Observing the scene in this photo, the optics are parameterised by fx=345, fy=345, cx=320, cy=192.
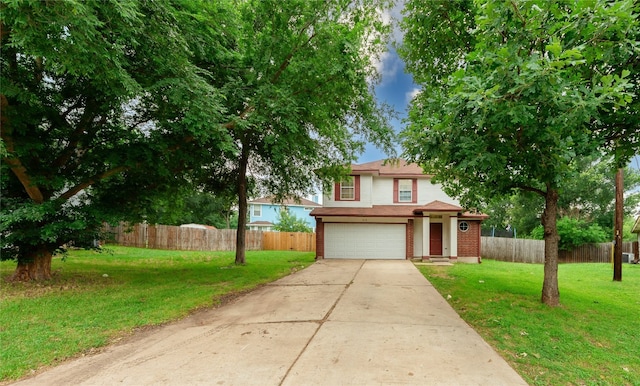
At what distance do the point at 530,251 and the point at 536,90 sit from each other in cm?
1987

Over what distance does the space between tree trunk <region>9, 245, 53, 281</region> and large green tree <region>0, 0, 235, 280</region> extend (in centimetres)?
2

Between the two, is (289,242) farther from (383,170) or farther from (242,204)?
(242,204)

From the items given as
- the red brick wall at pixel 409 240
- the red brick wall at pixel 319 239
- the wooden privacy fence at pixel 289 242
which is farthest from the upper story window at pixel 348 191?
the wooden privacy fence at pixel 289 242

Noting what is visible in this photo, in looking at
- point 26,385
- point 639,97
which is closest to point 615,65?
point 639,97

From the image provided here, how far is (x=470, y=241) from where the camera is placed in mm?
16625

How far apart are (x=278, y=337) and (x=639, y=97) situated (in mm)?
6511

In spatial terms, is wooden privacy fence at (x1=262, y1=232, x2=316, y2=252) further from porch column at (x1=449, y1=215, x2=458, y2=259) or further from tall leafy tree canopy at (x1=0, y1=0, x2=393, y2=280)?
tall leafy tree canopy at (x1=0, y1=0, x2=393, y2=280)

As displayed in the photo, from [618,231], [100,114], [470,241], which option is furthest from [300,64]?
[470,241]

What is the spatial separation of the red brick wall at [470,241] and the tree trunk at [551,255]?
33.3 feet

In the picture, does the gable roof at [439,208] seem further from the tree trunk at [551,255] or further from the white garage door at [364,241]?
the tree trunk at [551,255]

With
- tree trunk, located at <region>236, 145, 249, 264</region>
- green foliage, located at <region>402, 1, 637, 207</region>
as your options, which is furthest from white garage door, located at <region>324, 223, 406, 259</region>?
green foliage, located at <region>402, 1, 637, 207</region>

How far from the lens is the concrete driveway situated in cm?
353

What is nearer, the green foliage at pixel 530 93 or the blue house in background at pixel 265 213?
the green foliage at pixel 530 93

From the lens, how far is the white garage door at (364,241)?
17047 mm
